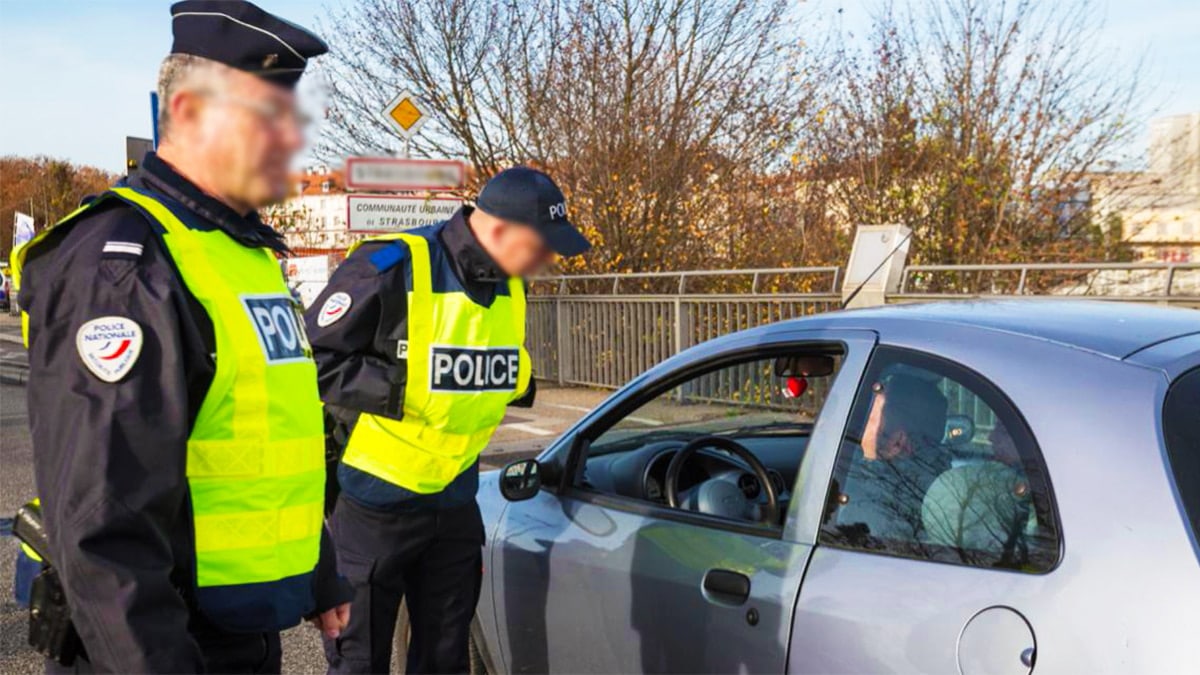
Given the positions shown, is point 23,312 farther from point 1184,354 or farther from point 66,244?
point 1184,354

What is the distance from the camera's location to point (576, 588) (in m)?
3.15

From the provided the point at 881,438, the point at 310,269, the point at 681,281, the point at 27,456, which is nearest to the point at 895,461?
the point at 881,438

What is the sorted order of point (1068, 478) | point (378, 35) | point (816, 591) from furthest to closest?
point (378, 35) → point (816, 591) → point (1068, 478)

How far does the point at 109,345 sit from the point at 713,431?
2.29 metres

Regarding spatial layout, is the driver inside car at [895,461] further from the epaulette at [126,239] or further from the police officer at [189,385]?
the epaulette at [126,239]

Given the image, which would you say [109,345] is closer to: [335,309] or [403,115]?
[335,309]

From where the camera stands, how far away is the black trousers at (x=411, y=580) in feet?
9.70

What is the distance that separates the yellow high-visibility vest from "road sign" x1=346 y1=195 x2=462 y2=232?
877cm

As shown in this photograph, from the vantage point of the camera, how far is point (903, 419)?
2596 mm

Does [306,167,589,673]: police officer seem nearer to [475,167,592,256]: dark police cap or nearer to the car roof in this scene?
[475,167,592,256]: dark police cap

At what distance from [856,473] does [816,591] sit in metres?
0.30

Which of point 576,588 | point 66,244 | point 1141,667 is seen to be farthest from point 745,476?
point 66,244

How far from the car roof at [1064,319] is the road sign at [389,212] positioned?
8073 millimetres

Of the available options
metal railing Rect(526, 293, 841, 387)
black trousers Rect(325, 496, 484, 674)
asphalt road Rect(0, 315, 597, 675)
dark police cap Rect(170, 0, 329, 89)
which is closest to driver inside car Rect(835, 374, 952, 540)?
black trousers Rect(325, 496, 484, 674)
